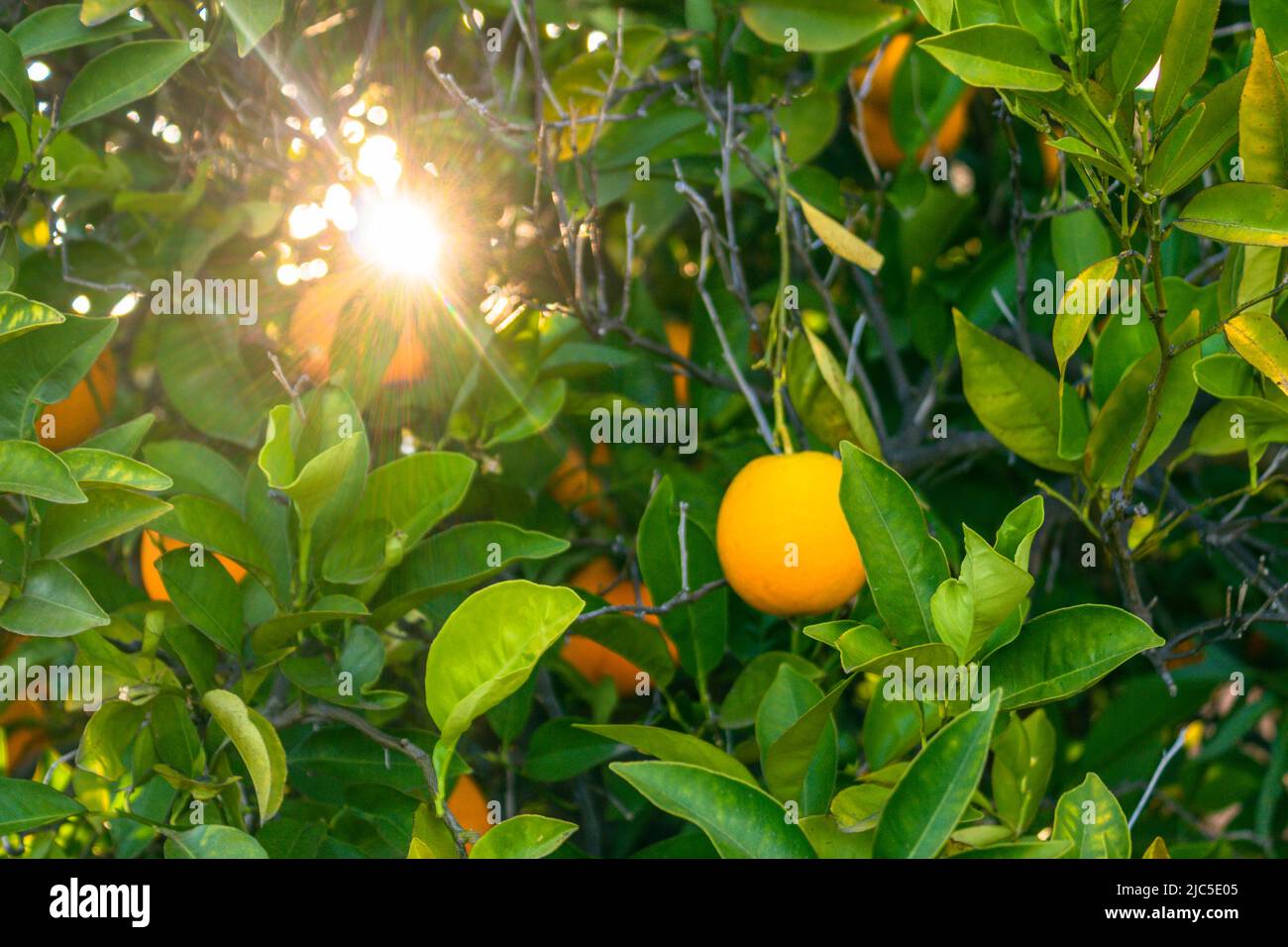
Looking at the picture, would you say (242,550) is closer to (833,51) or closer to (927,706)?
(927,706)

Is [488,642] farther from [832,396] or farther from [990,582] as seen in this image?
[832,396]

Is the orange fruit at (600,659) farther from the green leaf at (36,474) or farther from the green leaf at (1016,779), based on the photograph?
the green leaf at (36,474)

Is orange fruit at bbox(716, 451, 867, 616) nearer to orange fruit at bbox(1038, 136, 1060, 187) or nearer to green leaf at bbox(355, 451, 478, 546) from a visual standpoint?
green leaf at bbox(355, 451, 478, 546)

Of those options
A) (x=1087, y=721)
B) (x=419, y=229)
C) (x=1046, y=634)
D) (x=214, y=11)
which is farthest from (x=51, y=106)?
(x=1087, y=721)

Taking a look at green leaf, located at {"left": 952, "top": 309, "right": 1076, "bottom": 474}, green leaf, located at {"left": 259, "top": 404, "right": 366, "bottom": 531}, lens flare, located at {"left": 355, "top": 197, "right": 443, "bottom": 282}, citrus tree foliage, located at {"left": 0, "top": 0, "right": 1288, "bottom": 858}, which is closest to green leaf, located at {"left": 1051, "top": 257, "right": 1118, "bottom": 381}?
citrus tree foliage, located at {"left": 0, "top": 0, "right": 1288, "bottom": 858}

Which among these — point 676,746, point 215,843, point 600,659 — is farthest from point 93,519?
point 600,659

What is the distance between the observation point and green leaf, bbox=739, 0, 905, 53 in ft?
4.33

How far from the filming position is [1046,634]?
2.84 ft

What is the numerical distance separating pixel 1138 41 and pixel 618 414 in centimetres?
70

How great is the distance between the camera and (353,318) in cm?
125

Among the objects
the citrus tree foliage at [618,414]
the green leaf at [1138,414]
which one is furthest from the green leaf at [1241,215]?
the green leaf at [1138,414]

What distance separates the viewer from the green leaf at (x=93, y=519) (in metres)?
0.97

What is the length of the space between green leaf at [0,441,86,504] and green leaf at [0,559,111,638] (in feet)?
0.31
